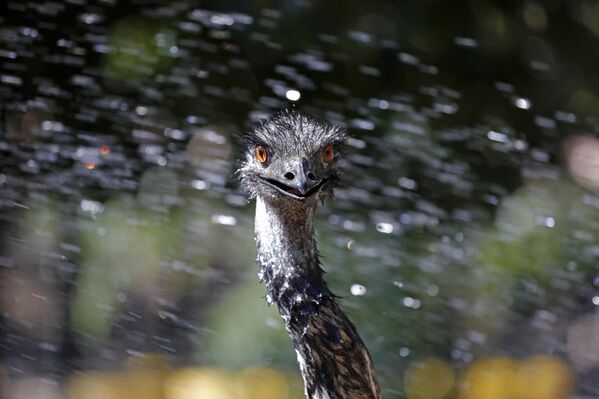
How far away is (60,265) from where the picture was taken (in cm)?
306

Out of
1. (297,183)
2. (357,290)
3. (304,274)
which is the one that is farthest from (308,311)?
(357,290)

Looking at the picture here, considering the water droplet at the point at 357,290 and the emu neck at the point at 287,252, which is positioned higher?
the emu neck at the point at 287,252

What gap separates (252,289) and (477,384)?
88 centimetres

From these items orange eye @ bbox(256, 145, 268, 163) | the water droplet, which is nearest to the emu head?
orange eye @ bbox(256, 145, 268, 163)

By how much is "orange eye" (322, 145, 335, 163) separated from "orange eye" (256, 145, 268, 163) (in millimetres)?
87

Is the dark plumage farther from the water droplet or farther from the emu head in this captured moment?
the water droplet

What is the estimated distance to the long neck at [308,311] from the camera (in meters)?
1.42

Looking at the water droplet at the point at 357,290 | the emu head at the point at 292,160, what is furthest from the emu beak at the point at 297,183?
the water droplet at the point at 357,290

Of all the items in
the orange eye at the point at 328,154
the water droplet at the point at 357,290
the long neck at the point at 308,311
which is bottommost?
the water droplet at the point at 357,290

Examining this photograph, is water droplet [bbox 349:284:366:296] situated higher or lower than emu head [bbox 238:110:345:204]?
lower

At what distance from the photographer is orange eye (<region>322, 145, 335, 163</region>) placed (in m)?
1.50

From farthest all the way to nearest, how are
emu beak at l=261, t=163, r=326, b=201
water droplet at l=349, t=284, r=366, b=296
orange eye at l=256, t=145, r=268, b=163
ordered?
water droplet at l=349, t=284, r=366, b=296 → orange eye at l=256, t=145, r=268, b=163 → emu beak at l=261, t=163, r=326, b=201

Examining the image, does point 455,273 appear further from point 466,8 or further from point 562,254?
point 466,8

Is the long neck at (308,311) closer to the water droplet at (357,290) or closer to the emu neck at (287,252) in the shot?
the emu neck at (287,252)
